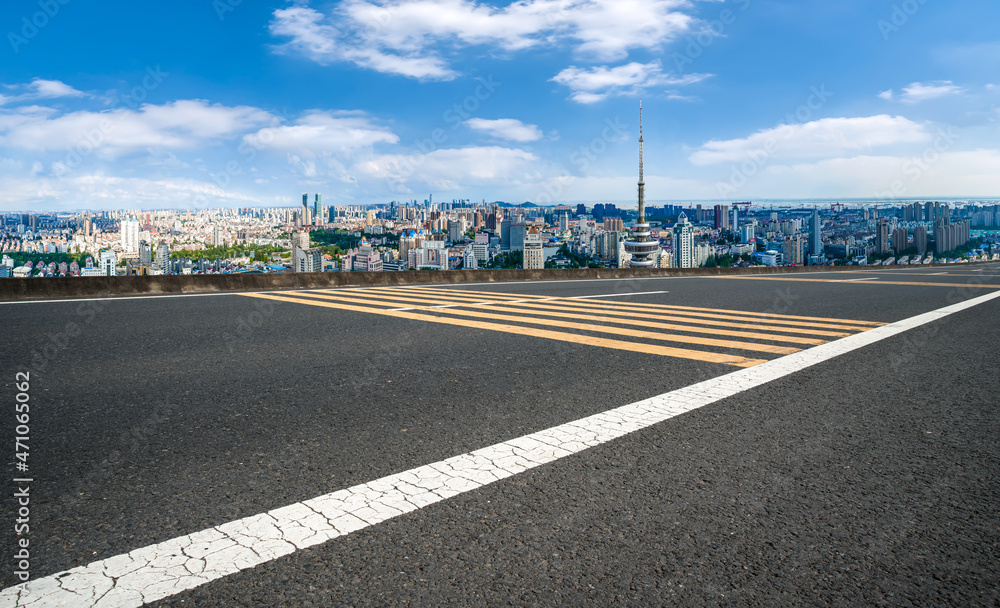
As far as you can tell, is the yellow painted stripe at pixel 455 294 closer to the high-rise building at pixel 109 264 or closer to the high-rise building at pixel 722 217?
the high-rise building at pixel 109 264

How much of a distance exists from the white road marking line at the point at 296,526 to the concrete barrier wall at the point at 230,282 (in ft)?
44.9

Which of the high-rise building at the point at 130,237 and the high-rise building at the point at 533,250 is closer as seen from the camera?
the high-rise building at the point at 130,237

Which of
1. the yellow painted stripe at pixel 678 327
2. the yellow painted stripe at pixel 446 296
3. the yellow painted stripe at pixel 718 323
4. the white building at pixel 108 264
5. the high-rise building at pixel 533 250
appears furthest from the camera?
the high-rise building at pixel 533 250

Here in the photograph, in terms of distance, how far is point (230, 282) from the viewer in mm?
15930

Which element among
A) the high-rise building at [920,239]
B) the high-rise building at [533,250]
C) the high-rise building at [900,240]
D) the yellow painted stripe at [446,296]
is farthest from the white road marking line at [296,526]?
the high-rise building at [920,239]

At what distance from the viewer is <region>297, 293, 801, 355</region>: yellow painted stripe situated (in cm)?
690

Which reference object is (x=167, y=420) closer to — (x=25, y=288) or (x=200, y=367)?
(x=200, y=367)

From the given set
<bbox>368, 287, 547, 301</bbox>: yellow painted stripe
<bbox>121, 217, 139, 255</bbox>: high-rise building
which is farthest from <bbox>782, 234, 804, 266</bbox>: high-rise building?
<bbox>121, 217, 139, 255</bbox>: high-rise building

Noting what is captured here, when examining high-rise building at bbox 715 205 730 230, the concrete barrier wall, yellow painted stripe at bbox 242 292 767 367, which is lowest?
yellow painted stripe at bbox 242 292 767 367

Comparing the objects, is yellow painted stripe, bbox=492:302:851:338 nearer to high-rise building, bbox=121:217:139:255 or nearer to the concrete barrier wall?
the concrete barrier wall

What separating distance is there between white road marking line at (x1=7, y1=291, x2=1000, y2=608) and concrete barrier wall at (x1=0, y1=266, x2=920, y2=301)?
13697 millimetres

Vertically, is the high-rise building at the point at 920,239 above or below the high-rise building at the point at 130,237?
above

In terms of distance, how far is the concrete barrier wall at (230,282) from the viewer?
13.5m

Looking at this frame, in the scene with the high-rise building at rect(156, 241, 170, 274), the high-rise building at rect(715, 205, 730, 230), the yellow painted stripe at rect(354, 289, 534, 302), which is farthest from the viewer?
the high-rise building at rect(715, 205, 730, 230)
